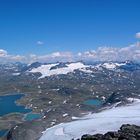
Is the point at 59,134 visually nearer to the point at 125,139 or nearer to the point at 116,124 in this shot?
the point at 116,124

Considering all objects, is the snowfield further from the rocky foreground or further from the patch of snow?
the rocky foreground

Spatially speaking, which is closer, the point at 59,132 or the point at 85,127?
the point at 59,132

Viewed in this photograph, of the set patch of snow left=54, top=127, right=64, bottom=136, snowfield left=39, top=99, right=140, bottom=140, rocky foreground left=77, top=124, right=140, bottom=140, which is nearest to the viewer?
rocky foreground left=77, top=124, right=140, bottom=140

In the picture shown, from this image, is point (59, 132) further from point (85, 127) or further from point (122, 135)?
point (122, 135)

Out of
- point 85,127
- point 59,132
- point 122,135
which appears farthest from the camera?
point 85,127

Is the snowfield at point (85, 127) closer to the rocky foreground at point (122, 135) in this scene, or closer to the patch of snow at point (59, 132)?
the patch of snow at point (59, 132)

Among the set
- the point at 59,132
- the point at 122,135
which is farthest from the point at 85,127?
the point at 122,135

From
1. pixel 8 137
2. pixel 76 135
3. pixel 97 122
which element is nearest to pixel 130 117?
pixel 97 122

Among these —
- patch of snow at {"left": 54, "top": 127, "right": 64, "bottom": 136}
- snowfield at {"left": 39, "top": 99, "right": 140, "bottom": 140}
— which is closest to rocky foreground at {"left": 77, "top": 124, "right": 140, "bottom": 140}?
snowfield at {"left": 39, "top": 99, "right": 140, "bottom": 140}

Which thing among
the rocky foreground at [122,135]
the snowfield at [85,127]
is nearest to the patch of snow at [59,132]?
the snowfield at [85,127]

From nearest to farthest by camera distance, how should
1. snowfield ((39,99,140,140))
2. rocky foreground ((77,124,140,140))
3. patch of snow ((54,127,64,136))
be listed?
1. rocky foreground ((77,124,140,140))
2. snowfield ((39,99,140,140))
3. patch of snow ((54,127,64,136))

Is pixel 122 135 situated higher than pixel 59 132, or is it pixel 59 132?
pixel 122 135
